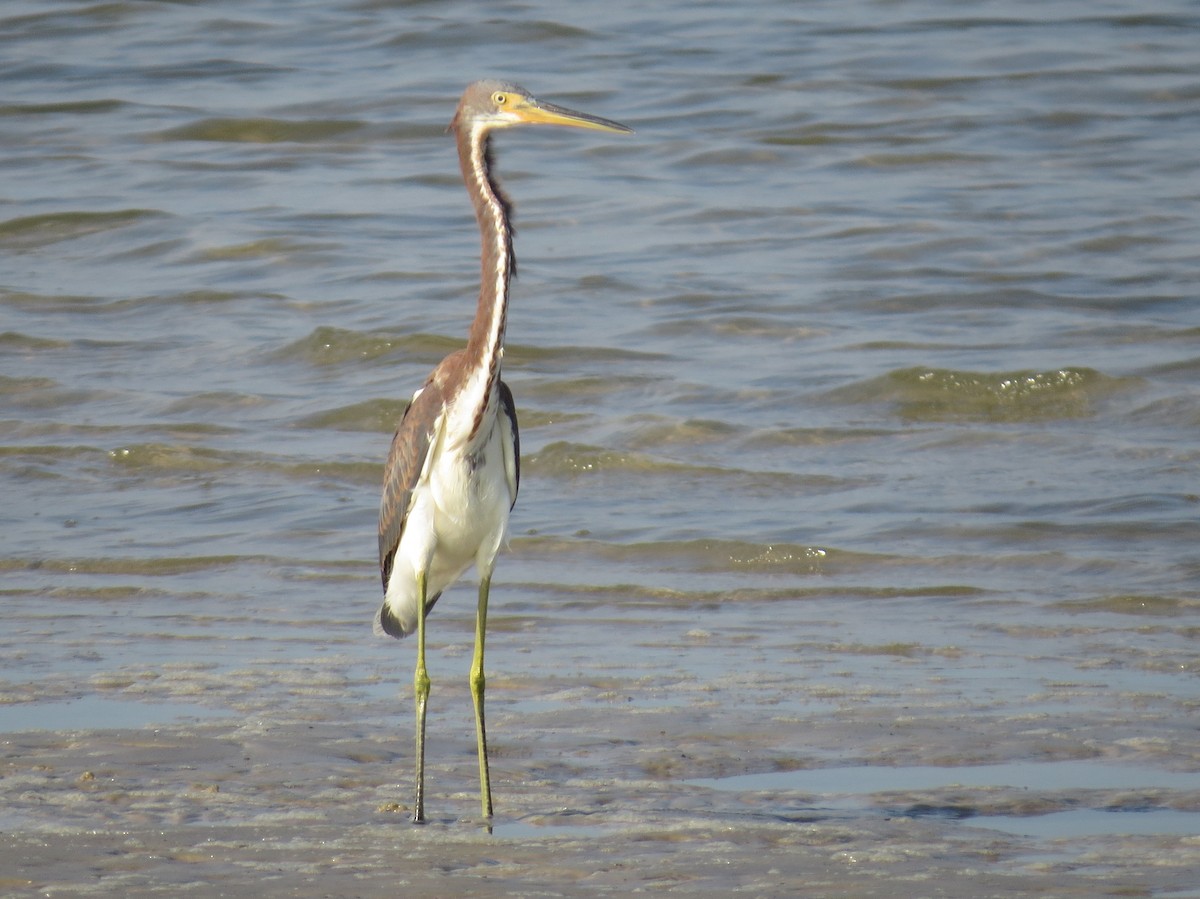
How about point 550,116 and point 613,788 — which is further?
point 550,116

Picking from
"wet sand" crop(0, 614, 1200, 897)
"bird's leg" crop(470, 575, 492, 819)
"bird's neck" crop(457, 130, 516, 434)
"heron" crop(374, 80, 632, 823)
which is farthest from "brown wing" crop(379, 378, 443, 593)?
Answer: "wet sand" crop(0, 614, 1200, 897)

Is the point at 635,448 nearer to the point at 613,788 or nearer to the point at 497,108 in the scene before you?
the point at 497,108

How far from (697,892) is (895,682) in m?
2.21

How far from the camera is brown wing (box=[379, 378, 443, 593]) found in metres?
5.19

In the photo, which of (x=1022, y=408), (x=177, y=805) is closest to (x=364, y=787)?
(x=177, y=805)

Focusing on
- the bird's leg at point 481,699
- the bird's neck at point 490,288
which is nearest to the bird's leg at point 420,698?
the bird's leg at point 481,699

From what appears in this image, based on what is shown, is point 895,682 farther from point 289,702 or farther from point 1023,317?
point 1023,317

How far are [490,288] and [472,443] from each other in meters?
0.47

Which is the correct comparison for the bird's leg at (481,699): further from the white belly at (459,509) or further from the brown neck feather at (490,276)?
the brown neck feather at (490,276)

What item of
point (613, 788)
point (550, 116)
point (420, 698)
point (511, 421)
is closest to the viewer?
point (613, 788)

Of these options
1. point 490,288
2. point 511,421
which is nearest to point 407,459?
point 511,421

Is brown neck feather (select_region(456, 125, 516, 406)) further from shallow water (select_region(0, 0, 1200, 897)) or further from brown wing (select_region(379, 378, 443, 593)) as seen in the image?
shallow water (select_region(0, 0, 1200, 897))

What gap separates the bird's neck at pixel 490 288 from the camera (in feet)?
16.3

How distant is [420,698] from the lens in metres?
5.10
